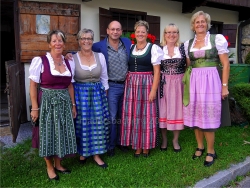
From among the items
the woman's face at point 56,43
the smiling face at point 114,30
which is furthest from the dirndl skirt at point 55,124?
the smiling face at point 114,30

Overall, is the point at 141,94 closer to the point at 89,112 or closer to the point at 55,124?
the point at 89,112

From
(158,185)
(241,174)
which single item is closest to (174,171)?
(158,185)

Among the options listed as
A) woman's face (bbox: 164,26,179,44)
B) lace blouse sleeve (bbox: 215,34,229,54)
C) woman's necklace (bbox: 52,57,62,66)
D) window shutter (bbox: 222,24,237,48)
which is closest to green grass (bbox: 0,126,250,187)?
woman's necklace (bbox: 52,57,62,66)

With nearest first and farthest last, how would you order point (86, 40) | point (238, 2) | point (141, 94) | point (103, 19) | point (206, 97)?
point (86, 40) < point (206, 97) < point (141, 94) < point (103, 19) < point (238, 2)

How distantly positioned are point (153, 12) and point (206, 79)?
3.64m

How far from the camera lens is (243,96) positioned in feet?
13.7

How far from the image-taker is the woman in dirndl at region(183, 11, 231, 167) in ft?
9.23

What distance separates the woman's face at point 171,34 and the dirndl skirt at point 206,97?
0.47 meters

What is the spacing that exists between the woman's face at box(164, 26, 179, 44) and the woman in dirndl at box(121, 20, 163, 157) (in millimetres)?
211

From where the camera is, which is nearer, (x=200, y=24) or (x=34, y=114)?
(x=34, y=114)

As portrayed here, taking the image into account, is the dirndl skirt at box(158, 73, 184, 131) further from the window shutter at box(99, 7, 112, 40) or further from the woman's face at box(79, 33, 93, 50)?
the window shutter at box(99, 7, 112, 40)

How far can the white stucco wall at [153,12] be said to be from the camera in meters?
4.90

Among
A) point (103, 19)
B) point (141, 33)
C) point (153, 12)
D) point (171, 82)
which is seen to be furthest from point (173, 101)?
point (153, 12)

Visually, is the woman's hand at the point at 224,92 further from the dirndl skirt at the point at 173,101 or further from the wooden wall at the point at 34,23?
the wooden wall at the point at 34,23
